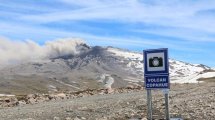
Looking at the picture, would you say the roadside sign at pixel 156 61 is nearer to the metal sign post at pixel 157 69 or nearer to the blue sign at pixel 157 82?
the metal sign post at pixel 157 69

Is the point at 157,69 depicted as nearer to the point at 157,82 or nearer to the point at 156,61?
the point at 156,61

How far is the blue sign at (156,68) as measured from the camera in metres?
20.5

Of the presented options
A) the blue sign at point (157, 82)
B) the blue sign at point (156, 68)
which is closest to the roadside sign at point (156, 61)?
the blue sign at point (156, 68)

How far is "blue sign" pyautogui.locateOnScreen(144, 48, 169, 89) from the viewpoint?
20.5 metres

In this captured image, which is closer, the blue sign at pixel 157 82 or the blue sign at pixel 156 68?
the blue sign at pixel 156 68

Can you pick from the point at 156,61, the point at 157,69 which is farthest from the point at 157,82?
the point at 156,61

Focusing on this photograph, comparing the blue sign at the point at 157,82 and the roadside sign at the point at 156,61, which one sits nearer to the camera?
the roadside sign at the point at 156,61

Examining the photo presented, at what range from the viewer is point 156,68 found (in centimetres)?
2094

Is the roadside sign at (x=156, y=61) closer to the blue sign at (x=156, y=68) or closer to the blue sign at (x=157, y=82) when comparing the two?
the blue sign at (x=156, y=68)

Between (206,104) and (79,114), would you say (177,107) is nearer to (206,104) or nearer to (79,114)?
(206,104)

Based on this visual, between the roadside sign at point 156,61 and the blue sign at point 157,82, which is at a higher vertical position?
the roadside sign at point 156,61

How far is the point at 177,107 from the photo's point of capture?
119 feet

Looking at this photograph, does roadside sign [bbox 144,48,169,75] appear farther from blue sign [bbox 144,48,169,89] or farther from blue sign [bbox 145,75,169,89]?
blue sign [bbox 145,75,169,89]

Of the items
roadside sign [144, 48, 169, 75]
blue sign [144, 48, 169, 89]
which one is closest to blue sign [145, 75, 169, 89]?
blue sign [144, 48, 169, 89]
